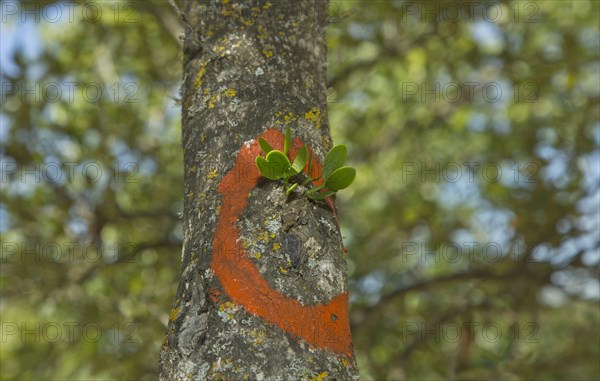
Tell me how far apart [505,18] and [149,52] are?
9.95ft

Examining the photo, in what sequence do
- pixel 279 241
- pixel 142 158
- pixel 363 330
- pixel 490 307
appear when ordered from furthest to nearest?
pixel 142 158 < pixel 363 330 < pixel 490 307 < pixel 279 241

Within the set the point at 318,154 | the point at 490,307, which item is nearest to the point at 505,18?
the point at 490,307

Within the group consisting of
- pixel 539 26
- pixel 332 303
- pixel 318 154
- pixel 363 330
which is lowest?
pixel 332 303

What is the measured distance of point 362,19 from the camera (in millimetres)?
5504

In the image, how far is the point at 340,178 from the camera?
151 cm

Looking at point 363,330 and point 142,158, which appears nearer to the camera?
point 363,330

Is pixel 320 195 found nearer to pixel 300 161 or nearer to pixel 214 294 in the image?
pixel 300 161

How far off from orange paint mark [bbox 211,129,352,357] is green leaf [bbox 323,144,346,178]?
15 centimetres

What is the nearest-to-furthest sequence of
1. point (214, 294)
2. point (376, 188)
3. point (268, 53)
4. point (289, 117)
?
point (214, 294) → point (289, 117) → point (268, 53) → point (376, 188)

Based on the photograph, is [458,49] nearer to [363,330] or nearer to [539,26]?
[539,26]

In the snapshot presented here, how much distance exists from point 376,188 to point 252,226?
5.59m

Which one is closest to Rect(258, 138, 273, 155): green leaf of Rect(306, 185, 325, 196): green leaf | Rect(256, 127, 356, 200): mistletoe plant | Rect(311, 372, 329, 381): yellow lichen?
Rect(256, 127, 356, 200): mistletoe plant

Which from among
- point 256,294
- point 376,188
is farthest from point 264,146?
point 376,188

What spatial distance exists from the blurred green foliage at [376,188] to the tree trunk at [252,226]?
2189 mm
